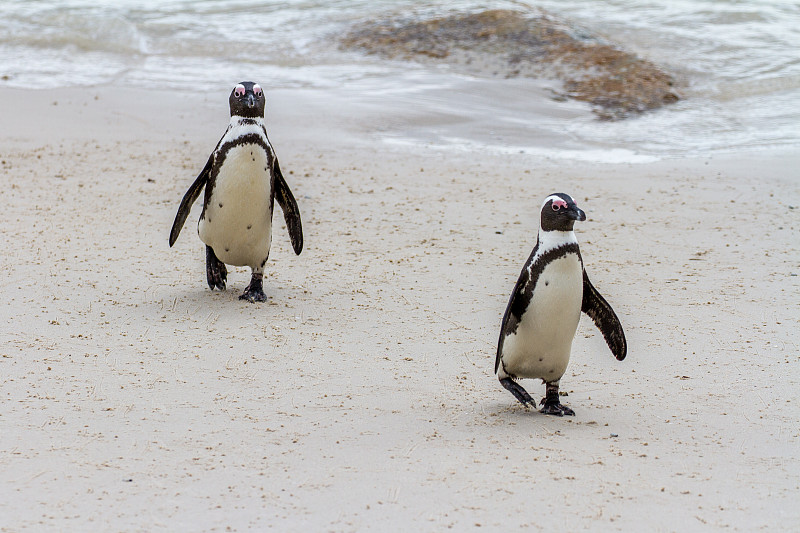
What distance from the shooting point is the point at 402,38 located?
1332 cm

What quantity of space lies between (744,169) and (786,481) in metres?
5.24

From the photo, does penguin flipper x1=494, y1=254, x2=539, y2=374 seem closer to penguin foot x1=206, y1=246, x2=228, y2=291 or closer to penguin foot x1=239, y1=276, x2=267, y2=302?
penguin foot x1=239, y1=276, x2=267, y2=302

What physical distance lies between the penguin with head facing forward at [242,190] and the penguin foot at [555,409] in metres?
1.83

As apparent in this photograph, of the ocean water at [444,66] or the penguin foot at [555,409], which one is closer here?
the penguin foot at [555,409]

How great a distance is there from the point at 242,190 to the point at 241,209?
10 cm

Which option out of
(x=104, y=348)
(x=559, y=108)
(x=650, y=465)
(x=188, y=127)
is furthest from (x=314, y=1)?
(x=650, y=465)

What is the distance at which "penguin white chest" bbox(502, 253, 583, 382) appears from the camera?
12.1ft

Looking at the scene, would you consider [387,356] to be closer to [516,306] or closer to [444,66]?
[516,306]

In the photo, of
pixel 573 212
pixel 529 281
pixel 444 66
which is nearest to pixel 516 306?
pixel 529 281

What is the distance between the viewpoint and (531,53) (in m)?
12.5

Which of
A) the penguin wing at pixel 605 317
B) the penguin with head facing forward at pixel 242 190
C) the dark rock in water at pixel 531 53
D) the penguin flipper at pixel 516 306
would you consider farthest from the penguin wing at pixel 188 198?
the dark rock in water at pixel 531 53

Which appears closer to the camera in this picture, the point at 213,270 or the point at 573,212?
the point at 573,212

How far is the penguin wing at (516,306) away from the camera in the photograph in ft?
12.2

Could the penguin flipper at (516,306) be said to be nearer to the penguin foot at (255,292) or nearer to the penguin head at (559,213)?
the penguin head at (559,213)
